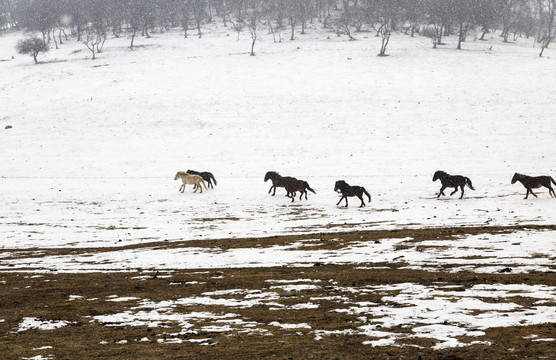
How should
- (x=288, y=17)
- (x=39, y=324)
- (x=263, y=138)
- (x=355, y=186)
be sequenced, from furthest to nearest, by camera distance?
(x=288, y=17), (x=263, y=138), (x=355, y=186), (x=39, y=324)

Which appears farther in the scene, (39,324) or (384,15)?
(384,15)

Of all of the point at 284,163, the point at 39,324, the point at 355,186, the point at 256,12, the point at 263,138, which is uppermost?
the point at 256,12

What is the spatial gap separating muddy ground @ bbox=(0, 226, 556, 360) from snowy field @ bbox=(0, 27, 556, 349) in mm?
105

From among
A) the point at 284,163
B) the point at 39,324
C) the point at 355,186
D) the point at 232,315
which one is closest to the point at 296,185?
the point at 355,186

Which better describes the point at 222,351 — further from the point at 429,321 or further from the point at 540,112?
the point at 540,112

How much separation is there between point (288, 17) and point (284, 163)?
80.2 meters

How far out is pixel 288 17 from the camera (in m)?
106

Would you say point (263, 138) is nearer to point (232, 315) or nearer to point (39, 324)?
point (232, 315)

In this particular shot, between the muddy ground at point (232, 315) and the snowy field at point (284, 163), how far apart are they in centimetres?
10

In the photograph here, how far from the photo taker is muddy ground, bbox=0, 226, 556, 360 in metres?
5.02

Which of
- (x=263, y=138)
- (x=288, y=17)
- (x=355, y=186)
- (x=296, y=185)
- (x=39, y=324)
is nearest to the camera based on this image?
(x=39, y=324)

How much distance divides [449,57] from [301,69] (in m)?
22.1

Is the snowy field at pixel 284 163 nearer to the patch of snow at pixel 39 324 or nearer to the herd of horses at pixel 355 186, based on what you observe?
the patch of snow at pixel 39 324

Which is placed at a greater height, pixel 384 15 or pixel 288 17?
pixel 288 17
